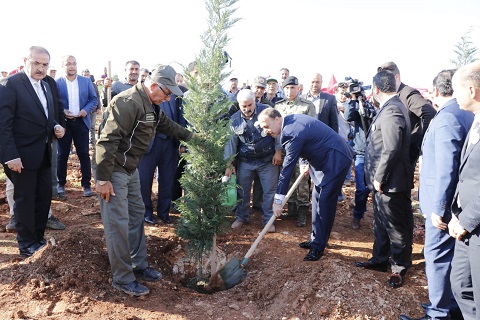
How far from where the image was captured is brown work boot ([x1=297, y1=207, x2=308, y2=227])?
6380mm

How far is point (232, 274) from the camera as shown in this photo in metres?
4.67

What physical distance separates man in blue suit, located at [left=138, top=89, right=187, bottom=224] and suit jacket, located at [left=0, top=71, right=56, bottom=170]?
58.5 inches

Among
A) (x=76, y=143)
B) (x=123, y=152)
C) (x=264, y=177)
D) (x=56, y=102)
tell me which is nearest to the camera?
(x=123, y=152)

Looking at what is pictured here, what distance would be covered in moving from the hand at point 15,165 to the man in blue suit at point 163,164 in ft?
5.66

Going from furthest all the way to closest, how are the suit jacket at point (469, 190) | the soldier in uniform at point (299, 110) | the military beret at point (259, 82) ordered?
the military beret at point (259, 82)
the soldier in uniform at point (299, 110)
the suit jacket at point (469, 190)

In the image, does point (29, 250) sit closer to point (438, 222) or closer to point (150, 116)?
point (150, 116)

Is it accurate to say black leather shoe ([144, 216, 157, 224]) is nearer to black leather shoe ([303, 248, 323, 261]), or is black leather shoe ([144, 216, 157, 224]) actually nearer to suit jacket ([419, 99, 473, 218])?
black leather shoe ([303, 248, 323, 261])

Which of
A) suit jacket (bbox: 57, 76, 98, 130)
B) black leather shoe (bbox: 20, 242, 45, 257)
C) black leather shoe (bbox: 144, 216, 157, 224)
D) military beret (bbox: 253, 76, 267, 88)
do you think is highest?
military beret (bbox: 253, 76, 267, 88)

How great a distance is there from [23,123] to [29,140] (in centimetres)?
23

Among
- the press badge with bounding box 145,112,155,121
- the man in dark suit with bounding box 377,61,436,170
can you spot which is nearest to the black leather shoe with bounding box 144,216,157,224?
the press badge with bounding box 145,112,155,121

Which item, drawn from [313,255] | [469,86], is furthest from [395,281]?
[469,86]

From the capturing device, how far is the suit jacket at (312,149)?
15.6 feet

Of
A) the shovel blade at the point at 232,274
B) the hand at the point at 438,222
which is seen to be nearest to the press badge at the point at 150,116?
the shovel blade at the point at 232,274

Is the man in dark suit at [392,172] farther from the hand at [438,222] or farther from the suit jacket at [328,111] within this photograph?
the suit jacket at [328,111]
